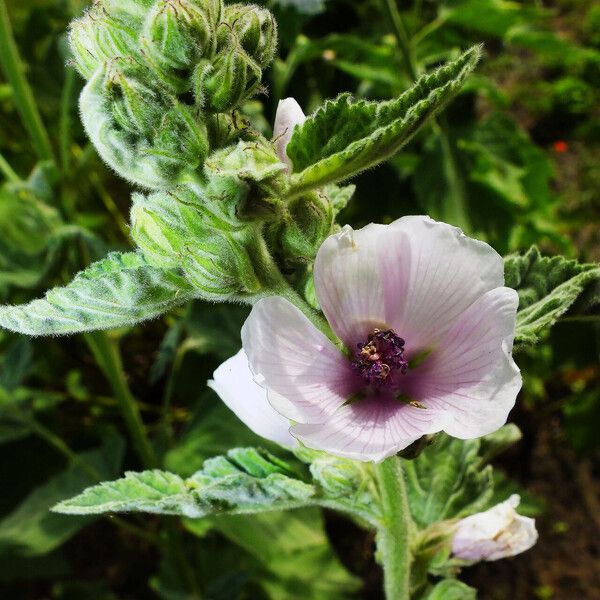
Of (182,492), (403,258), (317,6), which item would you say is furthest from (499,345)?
(317,6)

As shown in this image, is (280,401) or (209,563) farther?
(209,563)

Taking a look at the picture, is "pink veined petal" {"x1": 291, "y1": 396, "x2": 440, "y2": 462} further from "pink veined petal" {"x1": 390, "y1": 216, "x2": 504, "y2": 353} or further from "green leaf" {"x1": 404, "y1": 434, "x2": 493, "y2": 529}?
"green leaf" {"x1": 404, "y1": 434, "x2": 493, "y2": 529}

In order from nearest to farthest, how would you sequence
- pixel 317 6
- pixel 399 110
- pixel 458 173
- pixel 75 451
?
pixel 399 110 < pixel 317 6 < pixel 458 173 < pixel 75 451

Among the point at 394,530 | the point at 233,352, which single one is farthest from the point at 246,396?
the point at 233,352

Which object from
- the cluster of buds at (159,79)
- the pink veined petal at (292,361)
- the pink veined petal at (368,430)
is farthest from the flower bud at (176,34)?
the pink veined petal at (368,430)

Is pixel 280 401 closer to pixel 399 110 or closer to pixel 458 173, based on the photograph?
pixel 399 110

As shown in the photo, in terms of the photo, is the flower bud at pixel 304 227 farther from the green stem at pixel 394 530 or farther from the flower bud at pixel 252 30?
the green stem at pixel 394 530

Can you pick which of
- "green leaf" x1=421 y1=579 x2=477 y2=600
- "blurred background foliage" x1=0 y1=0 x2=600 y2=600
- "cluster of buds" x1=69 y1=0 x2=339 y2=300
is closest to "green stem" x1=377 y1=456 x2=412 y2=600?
"green leaf" x1=421 y1=579 x2=477 y2=600
